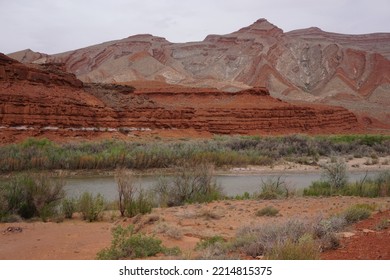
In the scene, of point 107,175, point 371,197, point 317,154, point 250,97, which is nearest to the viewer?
point 371,197

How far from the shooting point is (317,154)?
103ft

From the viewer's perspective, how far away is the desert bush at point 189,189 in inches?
543

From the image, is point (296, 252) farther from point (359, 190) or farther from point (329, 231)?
point (359, 190)

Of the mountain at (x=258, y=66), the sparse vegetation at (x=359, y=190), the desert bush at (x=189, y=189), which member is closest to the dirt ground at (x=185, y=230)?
the desert bush at (x=189, y=189)

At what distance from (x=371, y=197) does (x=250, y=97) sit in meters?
42.5

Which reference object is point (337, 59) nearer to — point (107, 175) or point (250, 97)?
point (250, 97)

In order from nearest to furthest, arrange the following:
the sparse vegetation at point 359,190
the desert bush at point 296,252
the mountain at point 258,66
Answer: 1. the desert bush at point 296,252
2. the sparse vegetation at point 359,190
3. the mountain at point 258,66

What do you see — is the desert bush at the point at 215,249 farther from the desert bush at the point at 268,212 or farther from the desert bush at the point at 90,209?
the desert bush at the point at 90,209

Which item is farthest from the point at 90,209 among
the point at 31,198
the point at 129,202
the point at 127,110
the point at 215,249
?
the point at 127,110

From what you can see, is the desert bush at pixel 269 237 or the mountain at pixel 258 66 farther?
the mountain at pixel 258 66

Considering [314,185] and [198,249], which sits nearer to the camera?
[198,249]

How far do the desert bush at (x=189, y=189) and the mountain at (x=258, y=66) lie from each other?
5846cm
